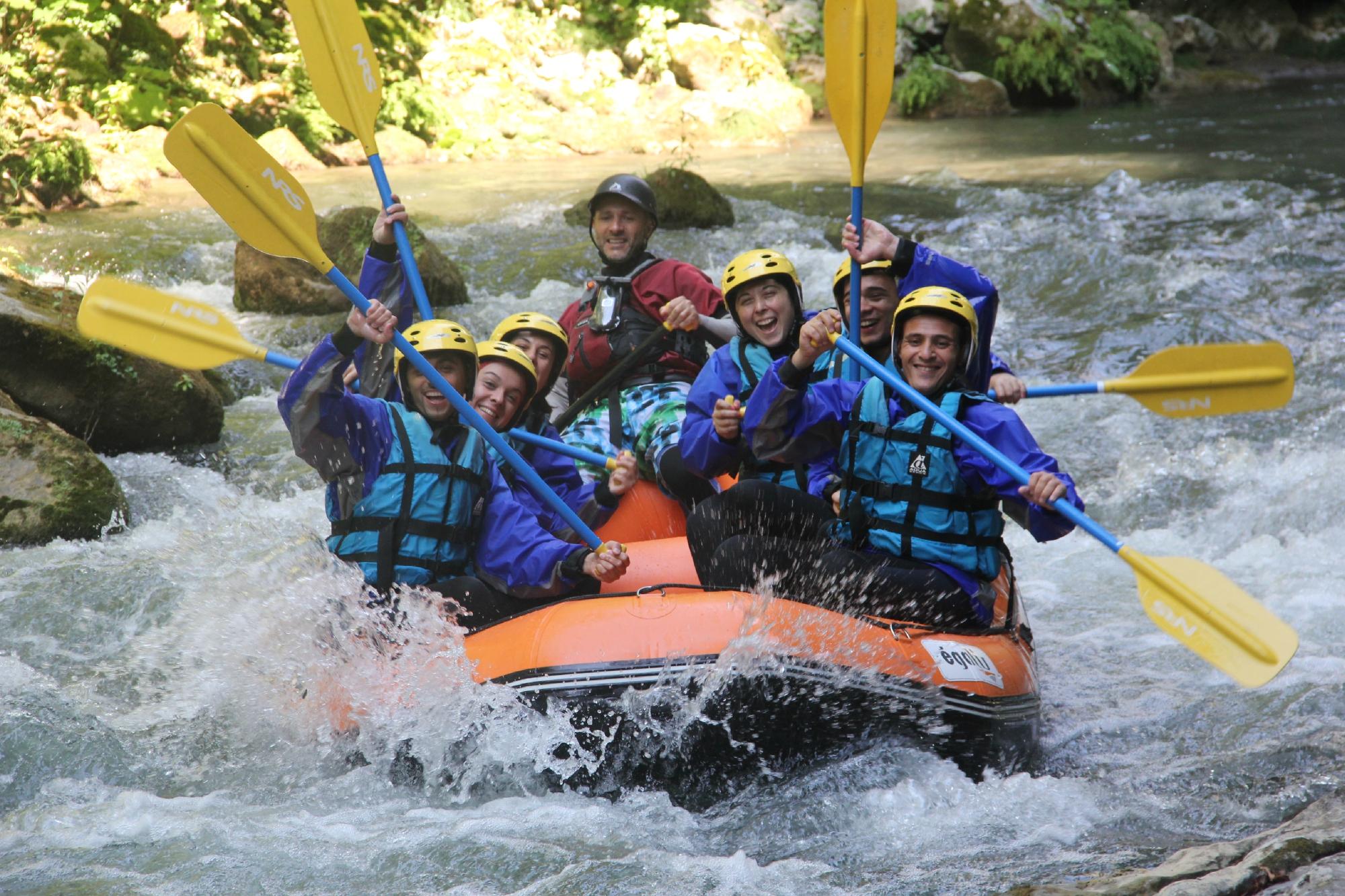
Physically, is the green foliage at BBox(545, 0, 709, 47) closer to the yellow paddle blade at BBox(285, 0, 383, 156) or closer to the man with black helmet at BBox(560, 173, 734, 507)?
the man with black helmet at BBox(560, 173, 734, 507)

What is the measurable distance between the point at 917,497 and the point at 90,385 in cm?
452

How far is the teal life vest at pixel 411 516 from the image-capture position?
3.40 m

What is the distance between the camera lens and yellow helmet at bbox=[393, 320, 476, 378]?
3564mm

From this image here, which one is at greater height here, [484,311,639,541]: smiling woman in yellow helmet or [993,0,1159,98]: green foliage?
[993,0,1159,98]: green foliage

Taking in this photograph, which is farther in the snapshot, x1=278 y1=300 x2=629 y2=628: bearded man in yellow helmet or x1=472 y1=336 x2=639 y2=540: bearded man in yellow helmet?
x1=472 y1=336 x2=639 y2=540: bearded man in yellow helmet

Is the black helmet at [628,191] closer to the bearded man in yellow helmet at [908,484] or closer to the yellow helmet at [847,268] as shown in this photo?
the yellow helmet at [847,268]

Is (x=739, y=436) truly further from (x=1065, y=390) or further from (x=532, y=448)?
(x=1065, y=390)

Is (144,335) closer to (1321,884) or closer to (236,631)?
(236,631)

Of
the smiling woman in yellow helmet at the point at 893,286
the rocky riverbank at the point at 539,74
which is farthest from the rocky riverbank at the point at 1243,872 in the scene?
the rocky riverbank at the point at 539,74

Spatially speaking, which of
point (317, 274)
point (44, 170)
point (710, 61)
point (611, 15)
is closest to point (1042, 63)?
point (710, 61)

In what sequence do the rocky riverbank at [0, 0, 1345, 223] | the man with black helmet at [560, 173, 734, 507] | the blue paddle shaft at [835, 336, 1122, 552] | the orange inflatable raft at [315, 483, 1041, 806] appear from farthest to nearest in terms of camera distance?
the rocky riverbank at [0, 0, 1345, 223]
the man with black helmet at [560, 173, 734, 507]
the blue paddle shaft at [835, 336, 1122, 552]
the orange inflatable raft at [315, 483, 1041, 806]

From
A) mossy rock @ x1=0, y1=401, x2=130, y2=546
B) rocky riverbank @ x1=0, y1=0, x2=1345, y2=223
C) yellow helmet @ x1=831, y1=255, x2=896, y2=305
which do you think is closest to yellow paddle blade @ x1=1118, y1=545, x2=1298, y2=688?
yellow helmet @ x1=831, y1=255, x2=896, y2=305

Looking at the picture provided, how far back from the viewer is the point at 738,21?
17016 millimetres

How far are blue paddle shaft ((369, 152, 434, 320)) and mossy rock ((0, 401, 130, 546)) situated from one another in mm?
2023
